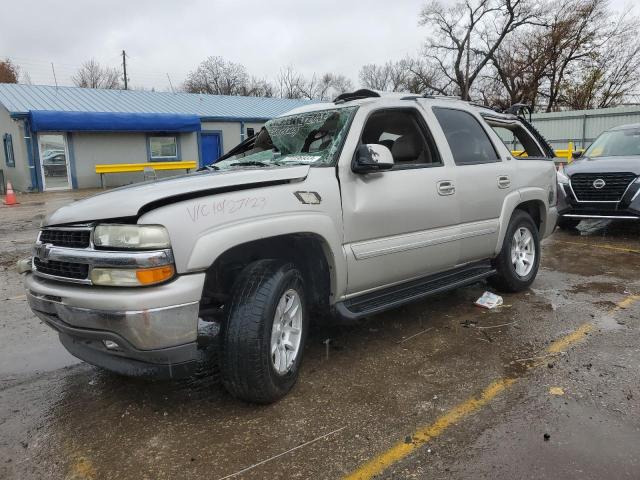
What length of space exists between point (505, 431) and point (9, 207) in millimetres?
15750

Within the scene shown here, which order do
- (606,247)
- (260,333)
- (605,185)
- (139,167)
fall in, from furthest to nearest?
(139,167), (605,185), (606,247), (260,333)

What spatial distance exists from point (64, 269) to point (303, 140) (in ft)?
6.37

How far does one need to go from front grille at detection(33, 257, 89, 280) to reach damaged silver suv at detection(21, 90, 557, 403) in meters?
0.01

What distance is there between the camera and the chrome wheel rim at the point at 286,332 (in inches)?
121

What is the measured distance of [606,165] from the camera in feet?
27.1

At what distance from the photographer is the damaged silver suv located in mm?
2611

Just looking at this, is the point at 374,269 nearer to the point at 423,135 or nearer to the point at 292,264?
the point at 292,264

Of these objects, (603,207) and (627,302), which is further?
(603,207)

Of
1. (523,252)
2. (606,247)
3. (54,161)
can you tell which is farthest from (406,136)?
(54,161)

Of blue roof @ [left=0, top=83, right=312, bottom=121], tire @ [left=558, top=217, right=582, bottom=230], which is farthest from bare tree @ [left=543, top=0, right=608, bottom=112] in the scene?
tire @ [left=558, top=217, right=582, bottom=230]

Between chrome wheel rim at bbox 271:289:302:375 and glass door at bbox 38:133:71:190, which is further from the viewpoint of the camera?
glass door at bbox 38:133:71:190

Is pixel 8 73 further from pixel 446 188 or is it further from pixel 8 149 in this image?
pixel 446 188

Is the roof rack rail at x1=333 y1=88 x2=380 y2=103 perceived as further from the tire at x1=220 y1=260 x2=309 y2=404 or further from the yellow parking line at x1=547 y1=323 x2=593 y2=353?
the yellow parking line at x1=547 y1=323 x2=593 y2=353

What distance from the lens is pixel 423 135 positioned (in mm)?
4270
